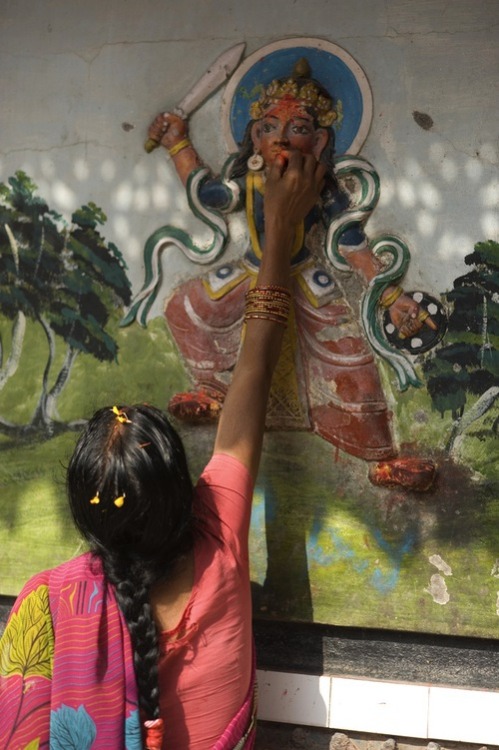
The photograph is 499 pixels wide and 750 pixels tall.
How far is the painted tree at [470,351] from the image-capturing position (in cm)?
232

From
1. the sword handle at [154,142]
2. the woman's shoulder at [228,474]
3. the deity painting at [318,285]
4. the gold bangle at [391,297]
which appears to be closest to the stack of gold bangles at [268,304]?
the deity painting at [318,285]

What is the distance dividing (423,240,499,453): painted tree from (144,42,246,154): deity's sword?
87 centimetres

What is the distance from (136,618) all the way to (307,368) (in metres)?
0.90

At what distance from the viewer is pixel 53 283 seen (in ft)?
8.77

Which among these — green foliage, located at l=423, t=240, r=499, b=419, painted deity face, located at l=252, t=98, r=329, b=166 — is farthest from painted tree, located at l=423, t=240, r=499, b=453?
painted deity face, located at l=252, t=98, r=329, b=166

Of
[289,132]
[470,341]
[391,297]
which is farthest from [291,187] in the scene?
[470,341]

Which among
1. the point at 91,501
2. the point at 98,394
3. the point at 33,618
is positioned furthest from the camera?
the point at 98,394

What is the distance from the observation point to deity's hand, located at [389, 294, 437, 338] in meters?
2.37

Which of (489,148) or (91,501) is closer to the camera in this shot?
(91,501)

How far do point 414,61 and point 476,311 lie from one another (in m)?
0.70

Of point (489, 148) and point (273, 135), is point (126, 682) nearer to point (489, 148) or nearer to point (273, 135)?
point (273, 135)

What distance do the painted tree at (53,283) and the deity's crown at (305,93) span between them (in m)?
0.63

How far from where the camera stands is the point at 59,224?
8.76 feet

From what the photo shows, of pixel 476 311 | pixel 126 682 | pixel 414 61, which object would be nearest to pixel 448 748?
pixel 126 682
